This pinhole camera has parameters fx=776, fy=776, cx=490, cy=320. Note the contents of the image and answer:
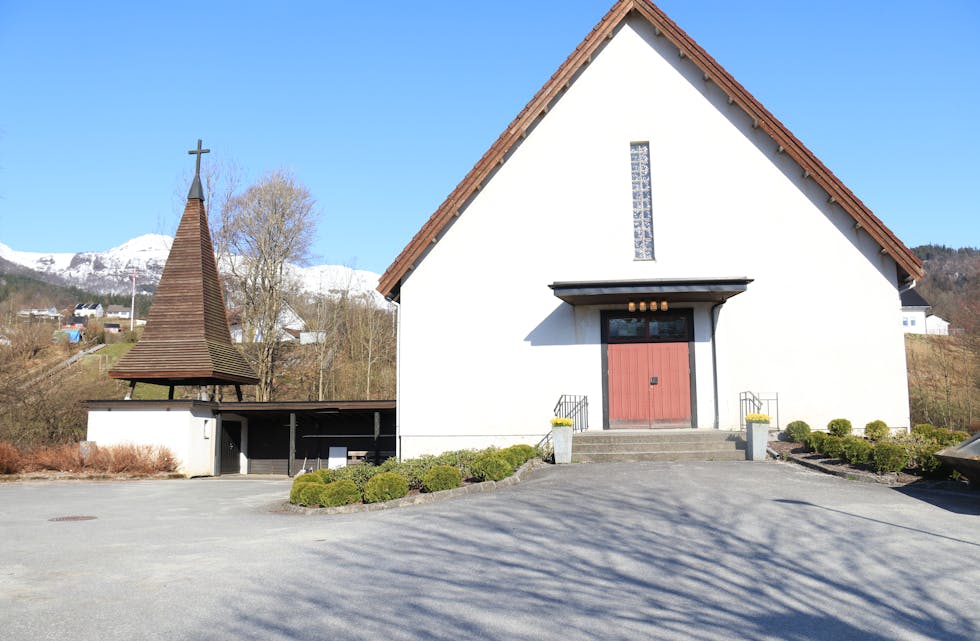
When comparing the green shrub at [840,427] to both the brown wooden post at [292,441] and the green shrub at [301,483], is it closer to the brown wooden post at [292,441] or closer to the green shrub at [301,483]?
the green shrub at [301,483]

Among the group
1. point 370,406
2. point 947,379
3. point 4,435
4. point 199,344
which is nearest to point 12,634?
point 370,406

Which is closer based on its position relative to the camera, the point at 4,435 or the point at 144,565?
the point at 144,565

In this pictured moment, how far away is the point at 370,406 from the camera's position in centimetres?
2297

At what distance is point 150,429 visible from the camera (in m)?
22.4

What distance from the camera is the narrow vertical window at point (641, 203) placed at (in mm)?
18188

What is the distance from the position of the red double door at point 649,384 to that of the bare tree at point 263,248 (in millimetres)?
25682

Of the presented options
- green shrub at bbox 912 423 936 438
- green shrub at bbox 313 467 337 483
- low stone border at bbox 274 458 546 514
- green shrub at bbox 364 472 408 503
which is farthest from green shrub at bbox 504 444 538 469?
green shrub at bbox 912 423 936 438

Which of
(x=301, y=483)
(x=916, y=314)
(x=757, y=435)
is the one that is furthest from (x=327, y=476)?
(x=916, y=314)

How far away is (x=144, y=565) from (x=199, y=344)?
16.9 meters

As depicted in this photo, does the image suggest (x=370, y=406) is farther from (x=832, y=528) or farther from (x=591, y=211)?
(x=832, y=528)

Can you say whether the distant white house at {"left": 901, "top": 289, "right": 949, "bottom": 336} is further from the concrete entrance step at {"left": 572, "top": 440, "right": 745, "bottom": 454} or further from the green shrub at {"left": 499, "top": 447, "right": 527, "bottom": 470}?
the green shrub at {"left": 499, "top": 447, "right": 527, "bottom": 470}

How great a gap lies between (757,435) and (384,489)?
7478 mm

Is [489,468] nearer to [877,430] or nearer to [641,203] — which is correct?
[641,203]

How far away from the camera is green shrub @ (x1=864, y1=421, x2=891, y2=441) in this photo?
15.7 metres
